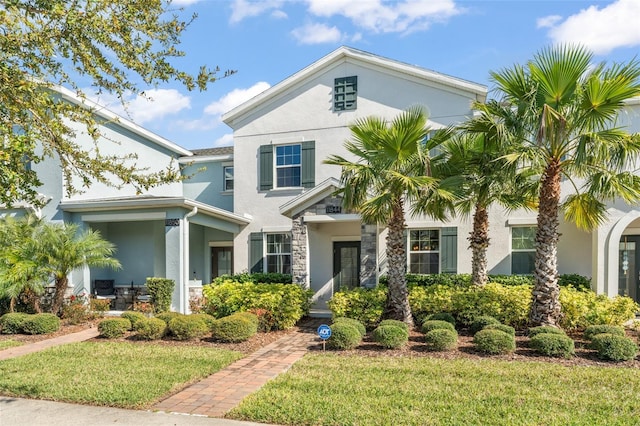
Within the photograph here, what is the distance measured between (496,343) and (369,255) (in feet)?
14.8

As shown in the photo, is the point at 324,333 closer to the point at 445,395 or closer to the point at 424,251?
the point at 445,395

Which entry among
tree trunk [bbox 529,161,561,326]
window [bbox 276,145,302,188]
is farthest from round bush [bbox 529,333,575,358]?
window [bbox 276,145,302,188]

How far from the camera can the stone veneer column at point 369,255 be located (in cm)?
1212

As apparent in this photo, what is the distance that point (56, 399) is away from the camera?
638 cm

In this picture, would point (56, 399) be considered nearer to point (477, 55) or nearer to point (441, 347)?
point (441, 347)

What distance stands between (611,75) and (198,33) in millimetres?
8060

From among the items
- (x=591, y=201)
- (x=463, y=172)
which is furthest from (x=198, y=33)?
(x=591, y=201)

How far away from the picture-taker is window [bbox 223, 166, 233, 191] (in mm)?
17750

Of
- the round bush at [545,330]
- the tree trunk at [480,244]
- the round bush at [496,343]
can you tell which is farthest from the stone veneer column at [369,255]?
the round bush at [545,330]

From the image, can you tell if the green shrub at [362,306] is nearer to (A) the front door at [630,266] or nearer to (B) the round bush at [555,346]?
(B) the round bush at [555,346]

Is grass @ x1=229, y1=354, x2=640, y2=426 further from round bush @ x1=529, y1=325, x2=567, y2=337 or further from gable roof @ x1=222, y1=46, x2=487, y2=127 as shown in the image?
gable roof @ x1=222, y1=46, x2=487, y2=127

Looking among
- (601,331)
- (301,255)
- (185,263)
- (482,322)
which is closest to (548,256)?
(601,331)

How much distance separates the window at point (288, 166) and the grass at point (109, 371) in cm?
770

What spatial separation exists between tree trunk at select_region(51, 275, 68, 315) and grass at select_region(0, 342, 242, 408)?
3577 millimetres
